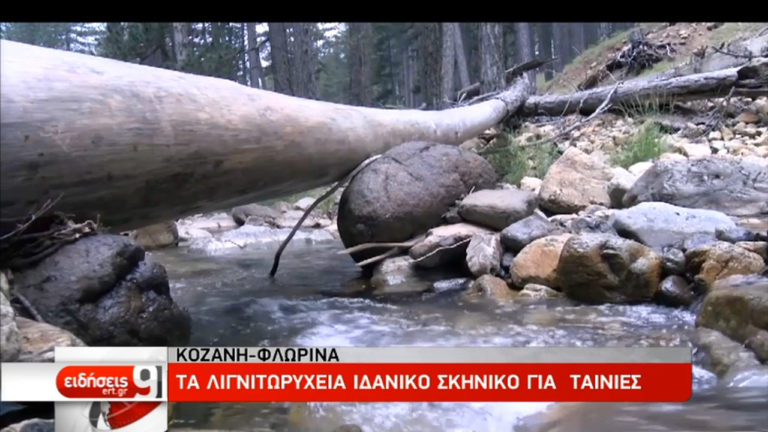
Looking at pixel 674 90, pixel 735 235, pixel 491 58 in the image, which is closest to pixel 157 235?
pixel 735 235

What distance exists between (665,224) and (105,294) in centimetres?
162

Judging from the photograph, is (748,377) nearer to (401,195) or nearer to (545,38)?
(545,38)

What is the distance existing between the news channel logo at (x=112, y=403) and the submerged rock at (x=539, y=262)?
1345 mm

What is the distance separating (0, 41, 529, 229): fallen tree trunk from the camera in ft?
3.65

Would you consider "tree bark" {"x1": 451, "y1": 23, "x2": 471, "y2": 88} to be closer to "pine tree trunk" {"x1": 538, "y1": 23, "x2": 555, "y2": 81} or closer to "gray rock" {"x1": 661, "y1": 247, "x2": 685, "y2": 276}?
"pine tree trunk" {"x1": 538, "y1": 23, "x2": 555, "y2": 81}

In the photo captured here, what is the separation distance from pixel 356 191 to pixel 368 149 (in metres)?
0.23

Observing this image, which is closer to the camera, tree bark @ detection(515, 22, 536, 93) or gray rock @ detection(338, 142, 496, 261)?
tree bark @ detection(515, 22, 536, 93)

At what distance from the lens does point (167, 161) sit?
4.67ft

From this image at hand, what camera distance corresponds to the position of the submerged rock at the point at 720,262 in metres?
1.68

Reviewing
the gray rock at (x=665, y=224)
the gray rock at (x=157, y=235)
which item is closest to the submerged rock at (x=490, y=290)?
the gray rock at (x=665, y=224)

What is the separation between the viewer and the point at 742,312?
135cm

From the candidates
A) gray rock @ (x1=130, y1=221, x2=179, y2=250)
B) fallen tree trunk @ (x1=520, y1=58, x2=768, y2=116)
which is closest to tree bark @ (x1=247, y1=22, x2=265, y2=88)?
gray rock @ (x1=130, y1=221, x2=179, y2=250)

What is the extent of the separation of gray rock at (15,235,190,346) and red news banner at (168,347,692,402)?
350mm
